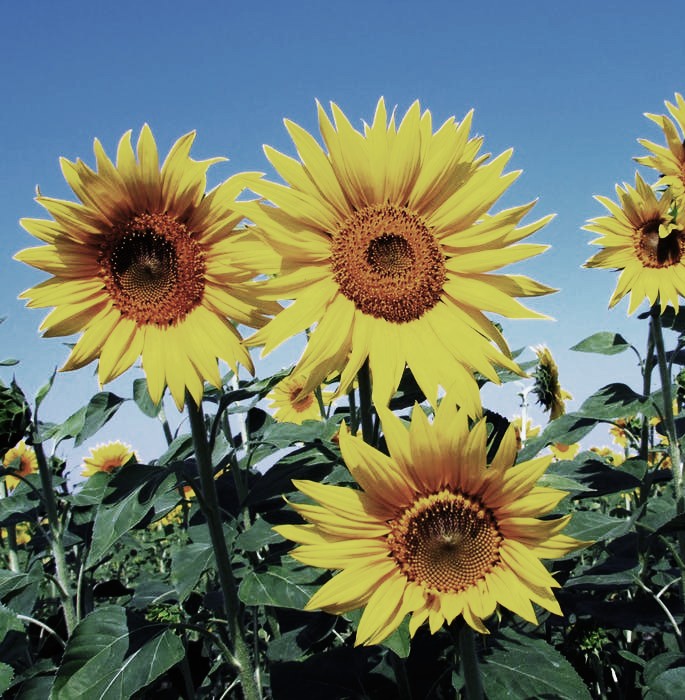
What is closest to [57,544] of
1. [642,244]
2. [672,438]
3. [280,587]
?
[280,587]

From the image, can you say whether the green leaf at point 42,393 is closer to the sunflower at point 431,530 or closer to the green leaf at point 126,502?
the green leaf at point 126,502

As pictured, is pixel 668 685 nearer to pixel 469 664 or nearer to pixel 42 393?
pixel 469 664

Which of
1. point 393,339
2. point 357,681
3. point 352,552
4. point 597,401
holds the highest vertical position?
point 597,401

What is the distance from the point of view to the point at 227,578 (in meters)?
2.68

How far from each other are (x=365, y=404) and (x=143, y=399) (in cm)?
96

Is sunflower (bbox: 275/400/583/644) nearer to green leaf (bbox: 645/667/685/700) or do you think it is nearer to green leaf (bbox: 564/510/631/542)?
green leaf (bbox: 564/510/631/542)

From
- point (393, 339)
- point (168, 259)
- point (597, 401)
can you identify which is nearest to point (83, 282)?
point (168, 259)

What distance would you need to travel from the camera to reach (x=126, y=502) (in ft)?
8.55

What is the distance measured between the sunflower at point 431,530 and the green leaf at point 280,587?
0.31m

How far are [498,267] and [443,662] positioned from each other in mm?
1381

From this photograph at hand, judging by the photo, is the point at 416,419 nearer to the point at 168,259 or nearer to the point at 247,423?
the point at 168,259

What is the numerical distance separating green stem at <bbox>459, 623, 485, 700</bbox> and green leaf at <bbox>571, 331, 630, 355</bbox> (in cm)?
237

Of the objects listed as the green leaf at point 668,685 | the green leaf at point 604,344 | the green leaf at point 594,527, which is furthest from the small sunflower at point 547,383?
the green leaf at point 668,685

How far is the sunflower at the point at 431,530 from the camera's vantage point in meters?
2.16
